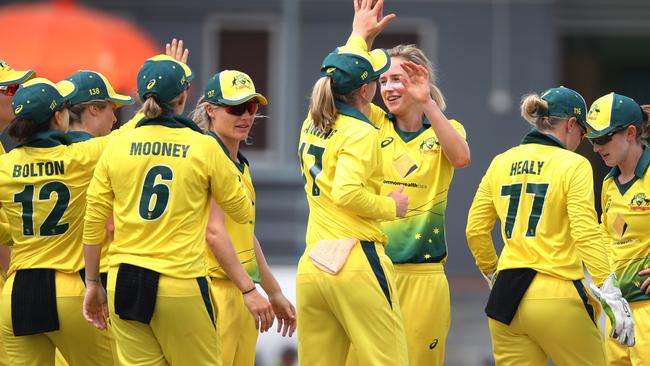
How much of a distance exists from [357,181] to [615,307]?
61.7 inches

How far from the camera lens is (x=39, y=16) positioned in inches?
628

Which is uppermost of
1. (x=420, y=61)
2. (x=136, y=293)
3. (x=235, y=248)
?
(x=420, y=61)

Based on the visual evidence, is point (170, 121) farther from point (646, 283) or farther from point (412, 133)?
point (646, 283)

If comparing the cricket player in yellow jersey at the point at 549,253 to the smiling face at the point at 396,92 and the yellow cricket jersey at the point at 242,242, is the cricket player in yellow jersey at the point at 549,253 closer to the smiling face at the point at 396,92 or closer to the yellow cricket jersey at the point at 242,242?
the smiling face at the point at 396,92

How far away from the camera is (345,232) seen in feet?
19.8

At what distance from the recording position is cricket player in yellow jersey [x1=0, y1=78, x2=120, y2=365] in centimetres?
633

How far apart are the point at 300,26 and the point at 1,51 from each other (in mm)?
5904

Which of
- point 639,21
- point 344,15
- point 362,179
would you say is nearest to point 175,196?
point 362,179

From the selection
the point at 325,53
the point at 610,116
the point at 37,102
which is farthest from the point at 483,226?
the point at 325,53

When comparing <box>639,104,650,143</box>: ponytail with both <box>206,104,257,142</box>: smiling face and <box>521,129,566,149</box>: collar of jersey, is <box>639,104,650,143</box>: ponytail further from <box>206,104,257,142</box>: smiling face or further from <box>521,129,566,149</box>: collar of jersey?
<box>206,104,257,142</box>: smiling face

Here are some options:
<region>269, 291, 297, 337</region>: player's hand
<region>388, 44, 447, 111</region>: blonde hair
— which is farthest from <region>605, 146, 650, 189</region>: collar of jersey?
<region>269, 291, 297, 337</region>: player's hand

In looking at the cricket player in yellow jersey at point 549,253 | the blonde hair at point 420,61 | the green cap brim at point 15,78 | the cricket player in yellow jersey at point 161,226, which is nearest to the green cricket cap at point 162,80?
the cricket player in yellow jersey at point 161,226

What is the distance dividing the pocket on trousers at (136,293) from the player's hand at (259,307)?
57 centimetres

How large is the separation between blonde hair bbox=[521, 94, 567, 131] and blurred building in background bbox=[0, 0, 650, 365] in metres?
12.6
